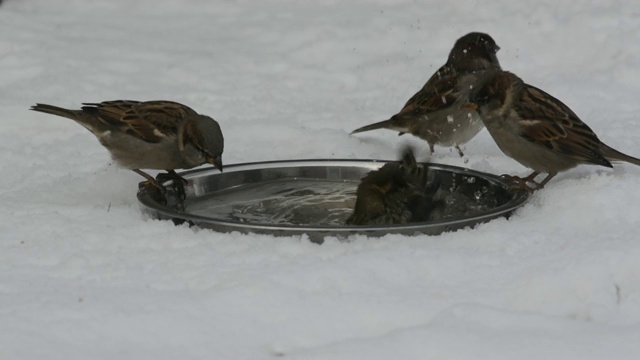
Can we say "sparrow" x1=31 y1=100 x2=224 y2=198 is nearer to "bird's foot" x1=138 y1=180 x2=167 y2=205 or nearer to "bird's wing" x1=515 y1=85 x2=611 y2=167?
"bird's foot" x1=138 y1=180 x2=167 y2=205

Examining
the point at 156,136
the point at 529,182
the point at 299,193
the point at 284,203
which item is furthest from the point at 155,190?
the point at 529,182

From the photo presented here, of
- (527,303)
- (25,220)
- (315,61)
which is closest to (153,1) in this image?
(315,61)

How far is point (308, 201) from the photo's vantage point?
5602 mm

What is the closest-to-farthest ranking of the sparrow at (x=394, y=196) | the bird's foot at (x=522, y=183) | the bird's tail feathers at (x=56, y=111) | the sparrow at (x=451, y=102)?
the sparrow at (x=394, y=196)
the bird's foot at (x=522, y=183)
the bird's tail feathers at (x=56, y=111)
the sparrow at (x=451, y=102)

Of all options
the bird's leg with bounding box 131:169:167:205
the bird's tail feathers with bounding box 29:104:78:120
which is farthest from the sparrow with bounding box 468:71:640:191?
→ the bird's tail feathers with bounding box 29:104:78:120

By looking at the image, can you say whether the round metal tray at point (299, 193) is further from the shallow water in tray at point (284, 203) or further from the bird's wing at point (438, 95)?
the bird's wing at point (438, 95)

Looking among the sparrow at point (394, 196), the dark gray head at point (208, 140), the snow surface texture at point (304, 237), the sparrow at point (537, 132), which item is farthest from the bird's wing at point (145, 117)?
the sparrow at point (537, 132)

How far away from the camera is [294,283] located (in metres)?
3.96

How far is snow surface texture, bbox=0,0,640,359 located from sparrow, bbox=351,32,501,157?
16cm

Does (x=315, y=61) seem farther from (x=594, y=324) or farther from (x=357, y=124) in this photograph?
(x=594, y=324)

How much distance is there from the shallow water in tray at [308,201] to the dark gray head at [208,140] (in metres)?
0.27

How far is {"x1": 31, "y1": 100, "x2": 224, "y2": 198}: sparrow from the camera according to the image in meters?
5.42

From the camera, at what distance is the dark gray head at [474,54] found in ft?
22.0

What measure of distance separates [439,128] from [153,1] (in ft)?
16.1
